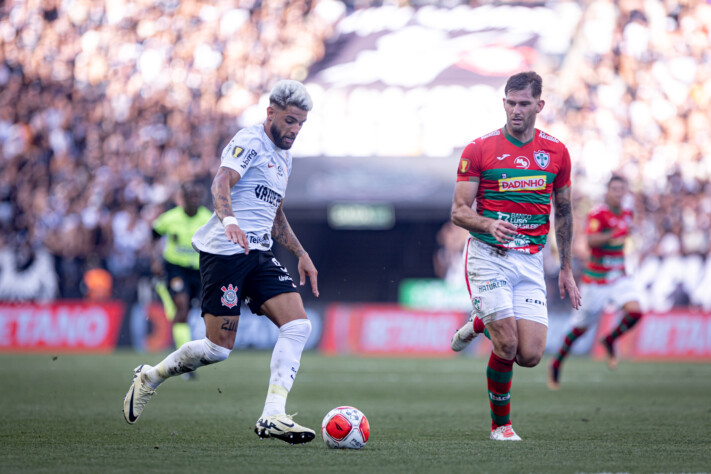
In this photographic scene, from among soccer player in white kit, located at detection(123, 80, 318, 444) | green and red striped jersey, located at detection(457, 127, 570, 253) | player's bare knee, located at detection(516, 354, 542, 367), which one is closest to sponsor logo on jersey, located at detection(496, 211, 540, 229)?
green and red striped jersey, located at detection(457, 127, 570, 253)

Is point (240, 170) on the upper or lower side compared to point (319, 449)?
upper

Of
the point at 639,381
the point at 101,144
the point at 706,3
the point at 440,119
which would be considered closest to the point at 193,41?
the point at 101,144

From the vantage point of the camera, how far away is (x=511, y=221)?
769 centimetres

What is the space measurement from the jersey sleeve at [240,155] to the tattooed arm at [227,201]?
0.04 metres

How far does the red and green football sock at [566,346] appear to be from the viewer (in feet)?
43.1

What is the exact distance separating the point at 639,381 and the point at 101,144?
614 inches

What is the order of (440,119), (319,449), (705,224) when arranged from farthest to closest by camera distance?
(440,119)
(705,224)
(319,449)

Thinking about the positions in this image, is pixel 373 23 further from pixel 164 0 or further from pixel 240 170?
pixel 240 170

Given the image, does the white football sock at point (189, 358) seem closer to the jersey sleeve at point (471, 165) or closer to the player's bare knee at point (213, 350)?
the player's bare knee at point (213, 350)

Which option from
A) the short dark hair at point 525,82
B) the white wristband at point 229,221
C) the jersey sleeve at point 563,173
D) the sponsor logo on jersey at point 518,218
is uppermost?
the short dark hair at point 525,82

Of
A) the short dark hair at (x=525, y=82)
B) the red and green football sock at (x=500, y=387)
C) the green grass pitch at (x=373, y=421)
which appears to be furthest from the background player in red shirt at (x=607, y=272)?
the short dark hair at (x=525, y=82)

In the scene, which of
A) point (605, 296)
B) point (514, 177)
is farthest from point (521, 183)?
point (605, 296)

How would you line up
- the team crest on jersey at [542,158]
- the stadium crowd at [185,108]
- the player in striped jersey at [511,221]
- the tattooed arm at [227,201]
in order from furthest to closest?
the stadium crowd at [185,108] → the team crest on jersey at [542,158] → the player in striped jersey at [511,221] → the tattooed arm at [227,201]

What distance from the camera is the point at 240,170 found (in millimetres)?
7223
